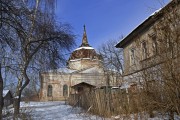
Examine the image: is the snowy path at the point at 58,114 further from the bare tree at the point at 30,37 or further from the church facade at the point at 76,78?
the church facade at the point at 76,78

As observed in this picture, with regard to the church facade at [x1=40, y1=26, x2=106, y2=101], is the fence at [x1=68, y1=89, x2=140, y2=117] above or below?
below

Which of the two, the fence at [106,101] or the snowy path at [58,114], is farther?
the snowy path at [58,114]

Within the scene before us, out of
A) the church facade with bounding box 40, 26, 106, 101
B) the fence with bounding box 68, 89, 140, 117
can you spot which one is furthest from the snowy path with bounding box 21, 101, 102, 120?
the church facade with bounding box 40, 26, 106, 101

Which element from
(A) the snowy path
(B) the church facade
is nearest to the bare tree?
Result: (A) the snowy path

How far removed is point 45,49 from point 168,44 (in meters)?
8.13

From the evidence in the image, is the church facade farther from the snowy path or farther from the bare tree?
the bare tree

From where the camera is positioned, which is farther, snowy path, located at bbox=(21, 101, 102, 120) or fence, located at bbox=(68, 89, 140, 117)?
snowy path, located at bbox=(21, 101, 102, 120)

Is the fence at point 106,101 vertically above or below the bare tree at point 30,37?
below

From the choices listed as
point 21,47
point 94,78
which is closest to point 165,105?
point 21,47

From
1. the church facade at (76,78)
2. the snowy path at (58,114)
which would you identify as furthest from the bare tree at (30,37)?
the church facade at (76,78)

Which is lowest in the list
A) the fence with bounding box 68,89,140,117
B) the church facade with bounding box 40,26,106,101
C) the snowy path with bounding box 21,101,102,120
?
the snowy path with bounding box 21,101,102,120

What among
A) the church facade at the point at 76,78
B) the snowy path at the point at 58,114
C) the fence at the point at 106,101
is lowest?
the snowy path at the point at 58,114

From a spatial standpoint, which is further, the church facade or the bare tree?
the church facade

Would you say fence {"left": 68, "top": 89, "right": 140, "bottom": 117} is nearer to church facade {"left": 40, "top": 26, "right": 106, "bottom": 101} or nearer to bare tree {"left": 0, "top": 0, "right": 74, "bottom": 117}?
bare tree {"left": 0, "top": 0, "right": 74, "bottom": 117}
